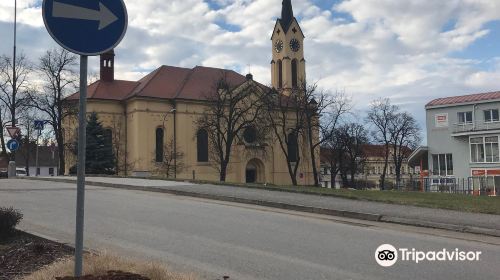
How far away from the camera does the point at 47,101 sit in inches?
2068

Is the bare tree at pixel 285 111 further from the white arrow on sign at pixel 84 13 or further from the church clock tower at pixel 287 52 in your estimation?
the white arrow on sign at pixel 84 13

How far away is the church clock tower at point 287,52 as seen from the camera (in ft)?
250

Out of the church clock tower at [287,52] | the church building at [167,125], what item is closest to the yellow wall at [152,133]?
the church building at [167,125]

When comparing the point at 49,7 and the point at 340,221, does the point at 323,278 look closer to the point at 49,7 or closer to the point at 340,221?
the point at 49,7

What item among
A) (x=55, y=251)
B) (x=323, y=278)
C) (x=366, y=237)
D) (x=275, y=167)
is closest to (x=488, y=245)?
(x=366, y=237)

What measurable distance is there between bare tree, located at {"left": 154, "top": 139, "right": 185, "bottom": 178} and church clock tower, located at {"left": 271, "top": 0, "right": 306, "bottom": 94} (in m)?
21.5

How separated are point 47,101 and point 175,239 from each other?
47049 millimetres

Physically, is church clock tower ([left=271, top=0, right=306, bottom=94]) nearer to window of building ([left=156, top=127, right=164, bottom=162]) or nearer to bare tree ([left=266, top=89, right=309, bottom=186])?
bare tree ([left=266, top=89, right=309, bottom=186])

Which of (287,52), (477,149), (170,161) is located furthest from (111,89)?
(477,149)

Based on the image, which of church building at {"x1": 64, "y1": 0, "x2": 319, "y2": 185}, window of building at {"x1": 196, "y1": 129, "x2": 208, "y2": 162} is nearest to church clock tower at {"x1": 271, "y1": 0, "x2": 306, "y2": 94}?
church building at {"x1": 64, "y1": 0, "x2": 319, "y2": 185}

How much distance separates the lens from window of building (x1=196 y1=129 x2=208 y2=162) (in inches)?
2498

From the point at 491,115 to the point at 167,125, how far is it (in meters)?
35.4

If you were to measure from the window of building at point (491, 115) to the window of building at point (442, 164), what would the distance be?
5.47m

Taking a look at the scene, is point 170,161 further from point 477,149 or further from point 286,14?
point 477,149
